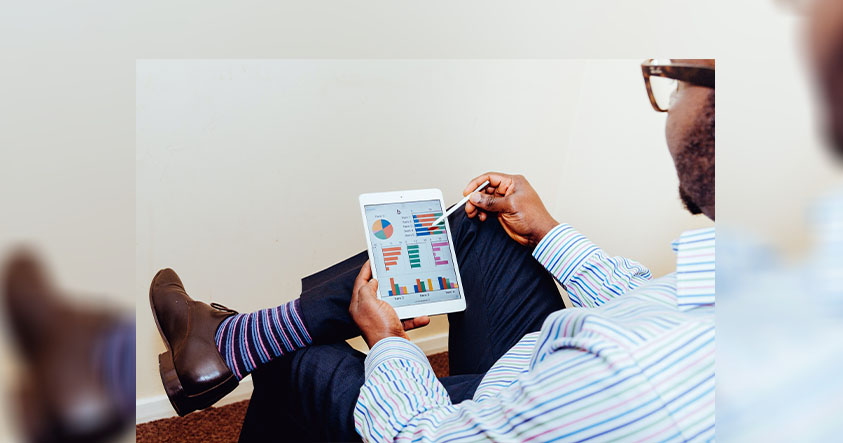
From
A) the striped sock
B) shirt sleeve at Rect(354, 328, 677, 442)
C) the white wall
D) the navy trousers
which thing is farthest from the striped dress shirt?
the white wall

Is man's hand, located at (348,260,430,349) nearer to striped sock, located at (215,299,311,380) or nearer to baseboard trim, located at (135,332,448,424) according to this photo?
striped sock, located at (215,299,311,380)

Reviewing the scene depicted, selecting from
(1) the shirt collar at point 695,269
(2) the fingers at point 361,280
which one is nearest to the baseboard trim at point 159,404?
(2) the fingers at point 361,280

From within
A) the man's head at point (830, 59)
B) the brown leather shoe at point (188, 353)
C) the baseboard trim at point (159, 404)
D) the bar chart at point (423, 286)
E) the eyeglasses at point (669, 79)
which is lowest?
the baseboard trim at point (159, 404)

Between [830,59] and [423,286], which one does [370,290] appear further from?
[830,59]

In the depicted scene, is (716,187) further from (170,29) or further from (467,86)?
(467,86)

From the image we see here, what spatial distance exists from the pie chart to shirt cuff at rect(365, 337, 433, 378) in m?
0.25

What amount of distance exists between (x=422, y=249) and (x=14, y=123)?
0.59 m

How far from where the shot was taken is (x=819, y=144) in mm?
308

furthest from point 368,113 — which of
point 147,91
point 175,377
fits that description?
point 175,377

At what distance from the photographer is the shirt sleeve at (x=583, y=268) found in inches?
33.2

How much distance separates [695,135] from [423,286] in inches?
20.7

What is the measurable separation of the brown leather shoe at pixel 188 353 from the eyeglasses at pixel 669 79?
2.04 ft

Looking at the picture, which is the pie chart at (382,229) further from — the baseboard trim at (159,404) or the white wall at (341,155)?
the baseboard trim at (159,404)

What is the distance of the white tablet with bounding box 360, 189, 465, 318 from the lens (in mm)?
900
